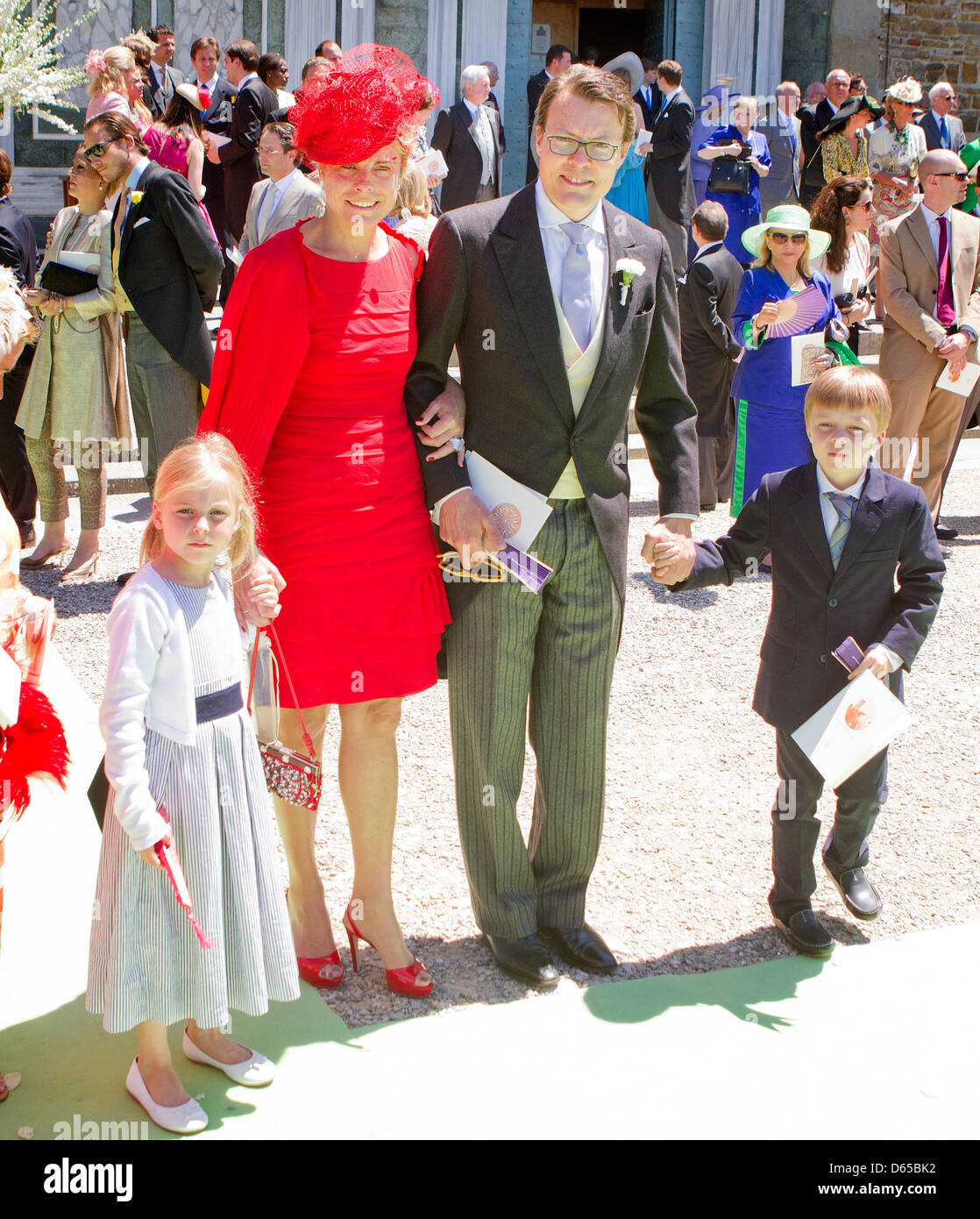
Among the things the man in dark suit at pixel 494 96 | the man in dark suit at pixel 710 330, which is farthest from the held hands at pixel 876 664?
the man in dark suit at pixel 494 96

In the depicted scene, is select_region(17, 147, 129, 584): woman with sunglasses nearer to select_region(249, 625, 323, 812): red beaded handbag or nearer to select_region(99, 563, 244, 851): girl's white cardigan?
select_region(249, 625, 323, 812): red beaded handbag

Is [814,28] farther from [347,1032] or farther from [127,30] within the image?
[347,1032]

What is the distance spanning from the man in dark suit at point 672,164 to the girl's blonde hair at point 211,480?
8459 mm

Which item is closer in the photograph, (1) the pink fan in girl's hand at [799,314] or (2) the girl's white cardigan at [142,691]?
(2) the girl's white cardigan at [142,691]

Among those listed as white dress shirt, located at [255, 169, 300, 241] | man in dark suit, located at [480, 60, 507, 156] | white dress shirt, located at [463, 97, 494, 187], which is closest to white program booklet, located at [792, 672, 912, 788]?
white dress shirt, located at [255, 169, 300, 241]

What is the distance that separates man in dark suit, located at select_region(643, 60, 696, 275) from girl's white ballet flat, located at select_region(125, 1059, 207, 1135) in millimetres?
9039

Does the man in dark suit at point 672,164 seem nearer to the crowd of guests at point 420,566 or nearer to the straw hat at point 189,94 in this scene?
the straw hat at point 189,94

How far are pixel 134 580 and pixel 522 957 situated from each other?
55.0 inches

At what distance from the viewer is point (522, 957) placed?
3.32 metres

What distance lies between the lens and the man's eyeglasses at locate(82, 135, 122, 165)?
19.7ft

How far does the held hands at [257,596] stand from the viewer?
283 centimetres

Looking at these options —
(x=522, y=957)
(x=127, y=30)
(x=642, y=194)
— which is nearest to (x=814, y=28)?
(x=642, y=194)

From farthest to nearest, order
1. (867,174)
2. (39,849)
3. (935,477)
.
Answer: (867,174), (935,477), (39,849)

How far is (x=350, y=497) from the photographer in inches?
120
